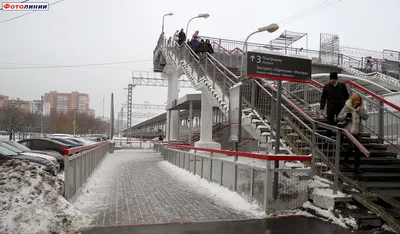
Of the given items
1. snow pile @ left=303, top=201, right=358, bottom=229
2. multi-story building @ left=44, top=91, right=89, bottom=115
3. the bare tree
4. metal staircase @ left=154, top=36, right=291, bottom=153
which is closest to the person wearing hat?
metal staircase @ left=154, top=36, right=291, bottom=153

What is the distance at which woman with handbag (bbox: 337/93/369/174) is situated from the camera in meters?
7.10

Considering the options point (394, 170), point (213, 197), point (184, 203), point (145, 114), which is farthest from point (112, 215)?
point (145, 114)

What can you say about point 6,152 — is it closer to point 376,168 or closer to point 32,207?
point 32,207

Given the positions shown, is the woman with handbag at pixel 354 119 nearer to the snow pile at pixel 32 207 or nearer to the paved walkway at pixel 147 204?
the paved walkway at pixel 147 204

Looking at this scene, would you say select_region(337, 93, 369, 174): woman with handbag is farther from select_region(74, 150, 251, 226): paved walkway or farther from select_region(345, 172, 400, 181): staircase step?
select_region(74, 150, 251, 226): paved walkway

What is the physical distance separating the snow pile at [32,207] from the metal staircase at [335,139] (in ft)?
15.9

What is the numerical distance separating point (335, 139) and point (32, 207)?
A: 6126mm

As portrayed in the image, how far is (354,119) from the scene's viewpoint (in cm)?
730

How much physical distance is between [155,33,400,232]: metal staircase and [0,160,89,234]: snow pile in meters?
4.85

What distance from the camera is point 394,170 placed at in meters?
7.64

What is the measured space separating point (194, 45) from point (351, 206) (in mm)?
15272

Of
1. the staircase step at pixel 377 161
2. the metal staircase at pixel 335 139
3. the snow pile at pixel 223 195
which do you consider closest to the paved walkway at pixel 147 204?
the snow pile at pixel 223 195

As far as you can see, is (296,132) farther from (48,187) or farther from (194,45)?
(194,45)

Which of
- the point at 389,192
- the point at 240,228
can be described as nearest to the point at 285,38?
the point at 389,192
